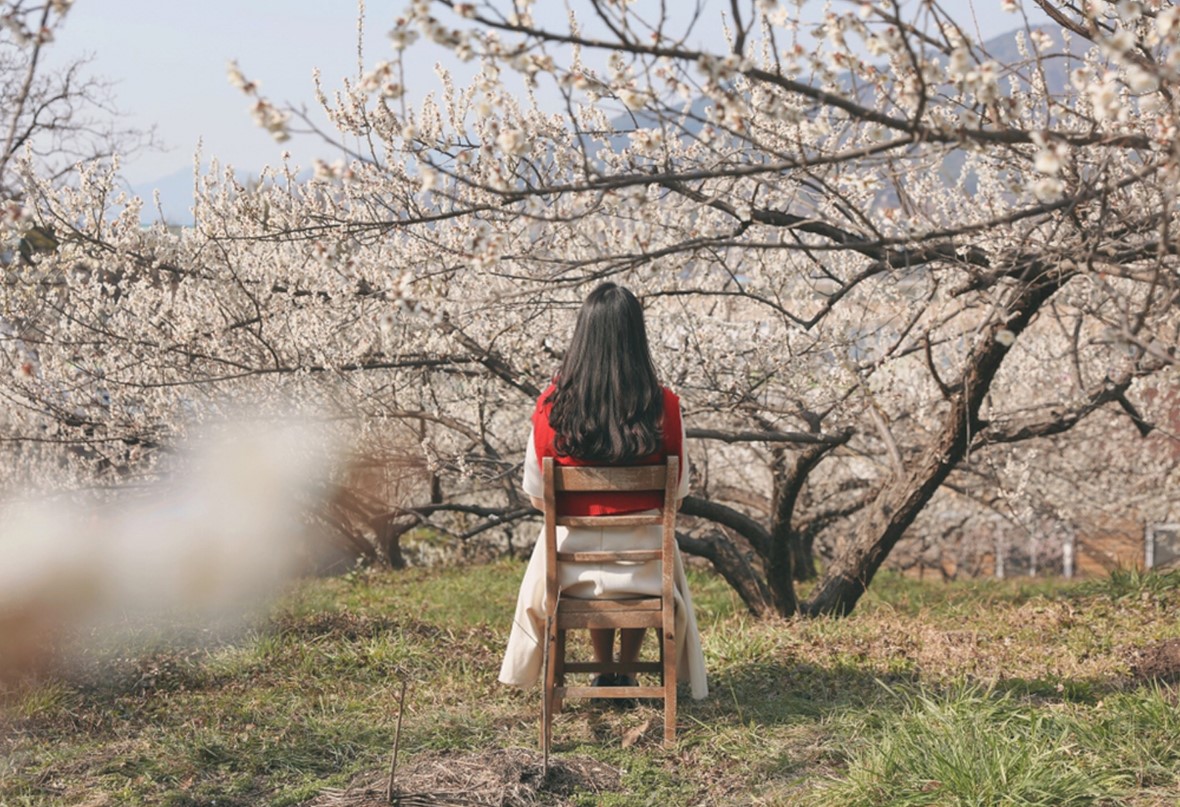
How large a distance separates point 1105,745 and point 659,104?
2.45 metres

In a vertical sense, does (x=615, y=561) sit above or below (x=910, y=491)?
below

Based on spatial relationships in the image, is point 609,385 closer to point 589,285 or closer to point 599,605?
point 599,605

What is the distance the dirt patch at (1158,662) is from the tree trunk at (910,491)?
126 centimetres

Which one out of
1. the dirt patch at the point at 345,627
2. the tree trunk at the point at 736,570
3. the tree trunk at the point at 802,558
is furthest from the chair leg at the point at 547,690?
the tree trunk at the point at 802,558

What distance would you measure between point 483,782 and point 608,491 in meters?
1.10

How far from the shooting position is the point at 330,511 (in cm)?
973

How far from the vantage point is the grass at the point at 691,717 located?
360cm

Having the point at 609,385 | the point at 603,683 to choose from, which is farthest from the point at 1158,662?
the point at 609,385

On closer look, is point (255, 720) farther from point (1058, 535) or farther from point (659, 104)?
point (1058, 535)

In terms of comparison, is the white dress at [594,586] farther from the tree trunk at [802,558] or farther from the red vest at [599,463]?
the tree trunk at [802,558]

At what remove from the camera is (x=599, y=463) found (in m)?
4.25

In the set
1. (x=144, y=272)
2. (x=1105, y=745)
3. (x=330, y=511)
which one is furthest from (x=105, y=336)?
(x=1105, y=745)

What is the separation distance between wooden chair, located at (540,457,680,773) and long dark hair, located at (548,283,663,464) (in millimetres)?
92

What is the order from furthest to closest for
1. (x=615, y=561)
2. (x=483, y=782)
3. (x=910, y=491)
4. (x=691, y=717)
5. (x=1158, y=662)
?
(x=910, y=491)
(x=1158, y=662)
(x=691, y=717)
(x=615, y=561)
(x=483, y=782)
